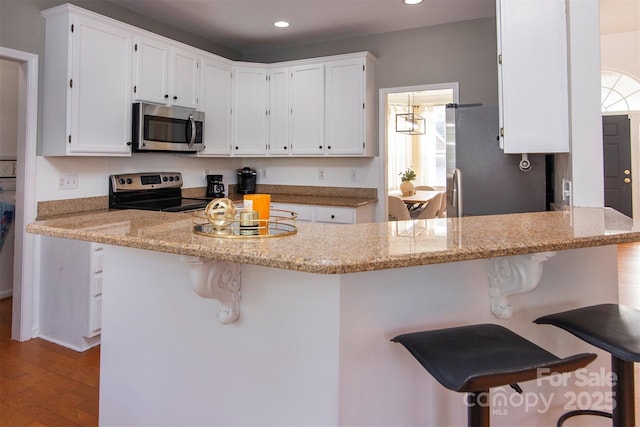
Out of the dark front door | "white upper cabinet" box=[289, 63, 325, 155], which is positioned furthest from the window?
"white upper cabinet" box=[289, 63, 325, 155]

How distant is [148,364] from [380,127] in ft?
10.4

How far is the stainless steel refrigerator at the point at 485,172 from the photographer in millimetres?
2756

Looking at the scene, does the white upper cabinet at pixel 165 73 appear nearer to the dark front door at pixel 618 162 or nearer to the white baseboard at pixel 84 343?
the white baseboard at pixel 84 343

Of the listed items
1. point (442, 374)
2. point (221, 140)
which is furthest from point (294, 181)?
point (442, 374)

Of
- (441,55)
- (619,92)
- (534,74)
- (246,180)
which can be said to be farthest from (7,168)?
(619,92)

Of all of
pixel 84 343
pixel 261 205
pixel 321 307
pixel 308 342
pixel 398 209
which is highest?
pixel 398 209

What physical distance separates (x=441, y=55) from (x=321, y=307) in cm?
337

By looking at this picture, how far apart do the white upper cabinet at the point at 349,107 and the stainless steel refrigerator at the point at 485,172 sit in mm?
1044

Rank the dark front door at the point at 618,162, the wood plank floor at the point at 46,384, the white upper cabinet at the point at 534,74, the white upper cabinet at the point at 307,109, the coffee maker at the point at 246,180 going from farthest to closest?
the dark front door at the point at 618,162
the coffee maker at the point at 246,180
the white upper cabinet at the point at 307,109
the white upper cabinet at the point at 534,74
the wood plank floor at the point at 46,384

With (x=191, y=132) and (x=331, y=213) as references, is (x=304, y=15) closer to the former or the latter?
(x=191, y=132)

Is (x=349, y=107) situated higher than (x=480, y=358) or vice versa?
(x=349, y=107)

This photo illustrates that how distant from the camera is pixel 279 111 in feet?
13.9

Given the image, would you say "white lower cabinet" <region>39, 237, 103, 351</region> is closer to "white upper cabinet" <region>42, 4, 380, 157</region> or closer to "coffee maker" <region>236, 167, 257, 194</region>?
"white upper cabinet" <region>42, 4, 380, 157</region>

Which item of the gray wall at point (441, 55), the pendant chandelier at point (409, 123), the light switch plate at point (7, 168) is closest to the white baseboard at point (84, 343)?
the light switch plate at point (7, 168)
